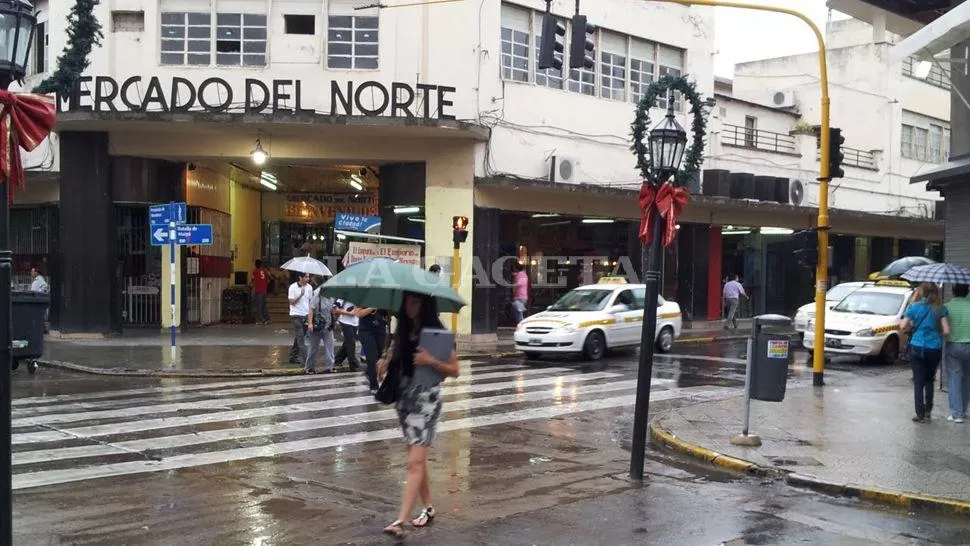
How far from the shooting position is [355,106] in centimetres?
2123

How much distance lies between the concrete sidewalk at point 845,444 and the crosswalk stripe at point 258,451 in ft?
5.57

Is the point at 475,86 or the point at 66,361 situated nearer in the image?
the point at 66,361

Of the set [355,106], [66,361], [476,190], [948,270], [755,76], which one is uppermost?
[755,76]

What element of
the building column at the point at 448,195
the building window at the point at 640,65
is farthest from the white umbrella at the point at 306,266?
the building window at the point at 640,65

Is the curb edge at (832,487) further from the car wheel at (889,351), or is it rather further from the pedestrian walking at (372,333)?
the car wheel at (889,351)

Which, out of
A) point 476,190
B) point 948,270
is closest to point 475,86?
point 476,190

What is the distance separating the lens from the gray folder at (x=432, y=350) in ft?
21.7

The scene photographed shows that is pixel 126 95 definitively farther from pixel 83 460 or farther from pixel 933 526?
pixel 933 526

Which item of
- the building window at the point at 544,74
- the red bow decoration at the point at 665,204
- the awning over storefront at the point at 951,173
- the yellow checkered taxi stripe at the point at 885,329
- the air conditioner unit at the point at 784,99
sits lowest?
the yellow checkered taxi stripe at the point at 885,329

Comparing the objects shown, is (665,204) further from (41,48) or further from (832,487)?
(41,48)

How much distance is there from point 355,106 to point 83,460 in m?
13.7

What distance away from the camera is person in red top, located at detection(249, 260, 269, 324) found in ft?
84.5

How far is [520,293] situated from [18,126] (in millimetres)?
19563

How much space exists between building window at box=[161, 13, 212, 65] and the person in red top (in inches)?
246
